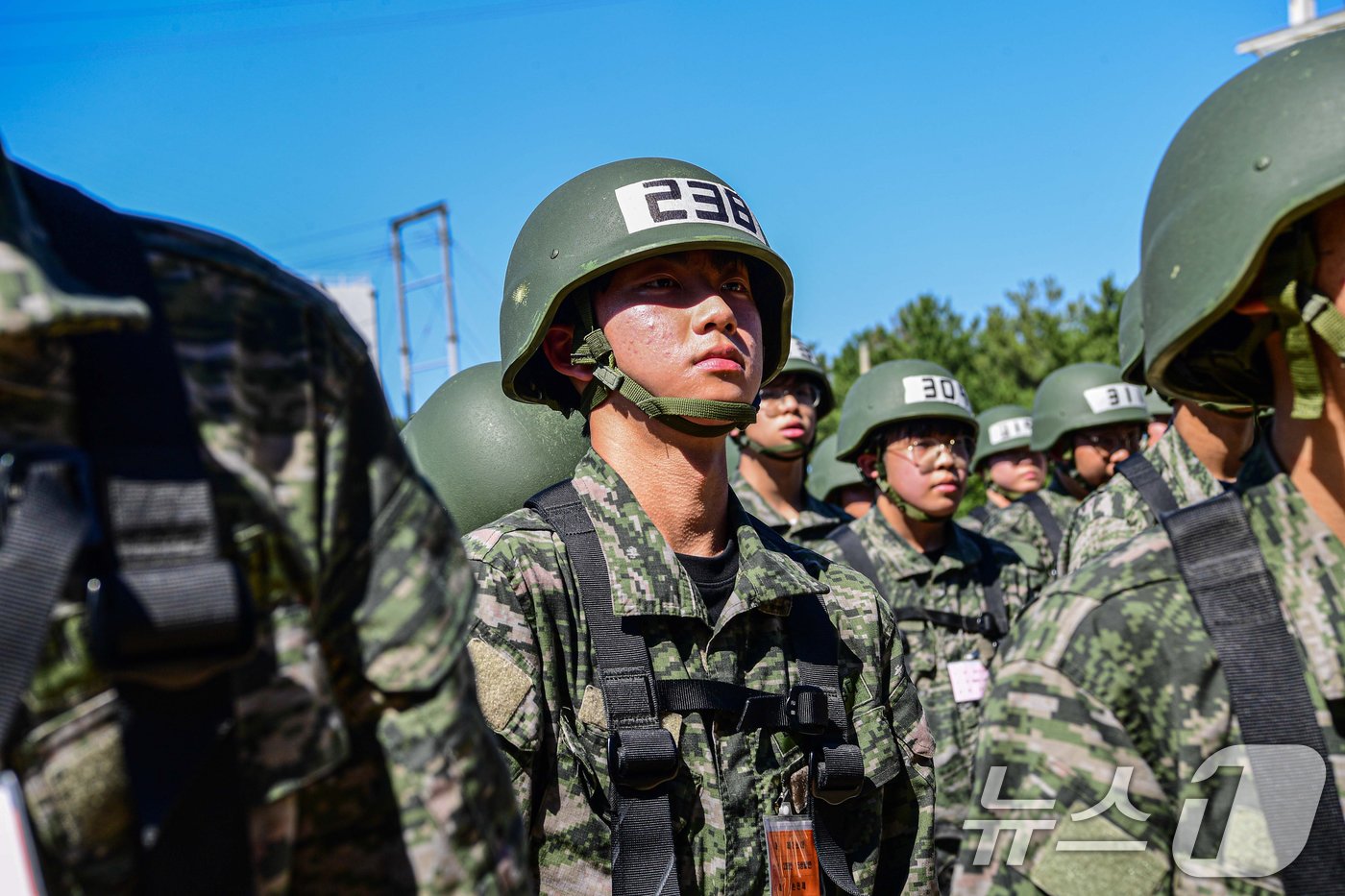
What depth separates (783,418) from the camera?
27.5 feet

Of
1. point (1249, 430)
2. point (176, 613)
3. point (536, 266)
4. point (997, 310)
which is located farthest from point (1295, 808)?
point (997, 310)

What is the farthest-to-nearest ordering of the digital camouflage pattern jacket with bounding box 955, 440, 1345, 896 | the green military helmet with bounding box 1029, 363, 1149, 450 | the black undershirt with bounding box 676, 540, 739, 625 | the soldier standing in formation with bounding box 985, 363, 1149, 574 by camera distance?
the green military helmet with bounding box 1029, 363, 1149, 450, the soldier standing in formation with bounding box 985, 363, 1149, 574, the black undershirt with bounding box 676, 540, 739, 625, the digital camouflage pattern jacket with bounding box 955, 440, 1345, 896

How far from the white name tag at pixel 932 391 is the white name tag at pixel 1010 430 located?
4928 millimetres

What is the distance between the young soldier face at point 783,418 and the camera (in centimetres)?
834

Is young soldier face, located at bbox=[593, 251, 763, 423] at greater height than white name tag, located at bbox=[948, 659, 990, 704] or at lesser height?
greater

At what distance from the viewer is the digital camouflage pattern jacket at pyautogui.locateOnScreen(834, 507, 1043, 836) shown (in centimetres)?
618

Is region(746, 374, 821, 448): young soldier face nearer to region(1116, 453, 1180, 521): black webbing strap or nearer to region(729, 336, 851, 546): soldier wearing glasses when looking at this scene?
region(729, 336, 851, 546): soldier wearing glasses

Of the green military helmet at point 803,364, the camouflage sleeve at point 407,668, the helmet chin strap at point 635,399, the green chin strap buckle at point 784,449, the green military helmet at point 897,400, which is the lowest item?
the camouflage sleeve at point 407,668

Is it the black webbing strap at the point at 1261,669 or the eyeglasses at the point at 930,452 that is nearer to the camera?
the black webbing strap at the point at 1261,669

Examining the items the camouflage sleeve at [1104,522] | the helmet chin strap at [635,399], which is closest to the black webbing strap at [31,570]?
the helmet chin strap at [635,399]

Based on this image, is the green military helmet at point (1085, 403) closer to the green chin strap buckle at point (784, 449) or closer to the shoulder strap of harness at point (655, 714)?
the green chin strap buckle at point (784, 449)

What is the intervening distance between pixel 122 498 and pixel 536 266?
2.54 m

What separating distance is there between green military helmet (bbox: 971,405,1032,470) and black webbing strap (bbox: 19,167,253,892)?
11.9 meters

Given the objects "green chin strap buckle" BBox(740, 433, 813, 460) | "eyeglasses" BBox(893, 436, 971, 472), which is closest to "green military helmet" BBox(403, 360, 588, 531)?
"eyeglasses" BBox(893, 436, 971, 472)
